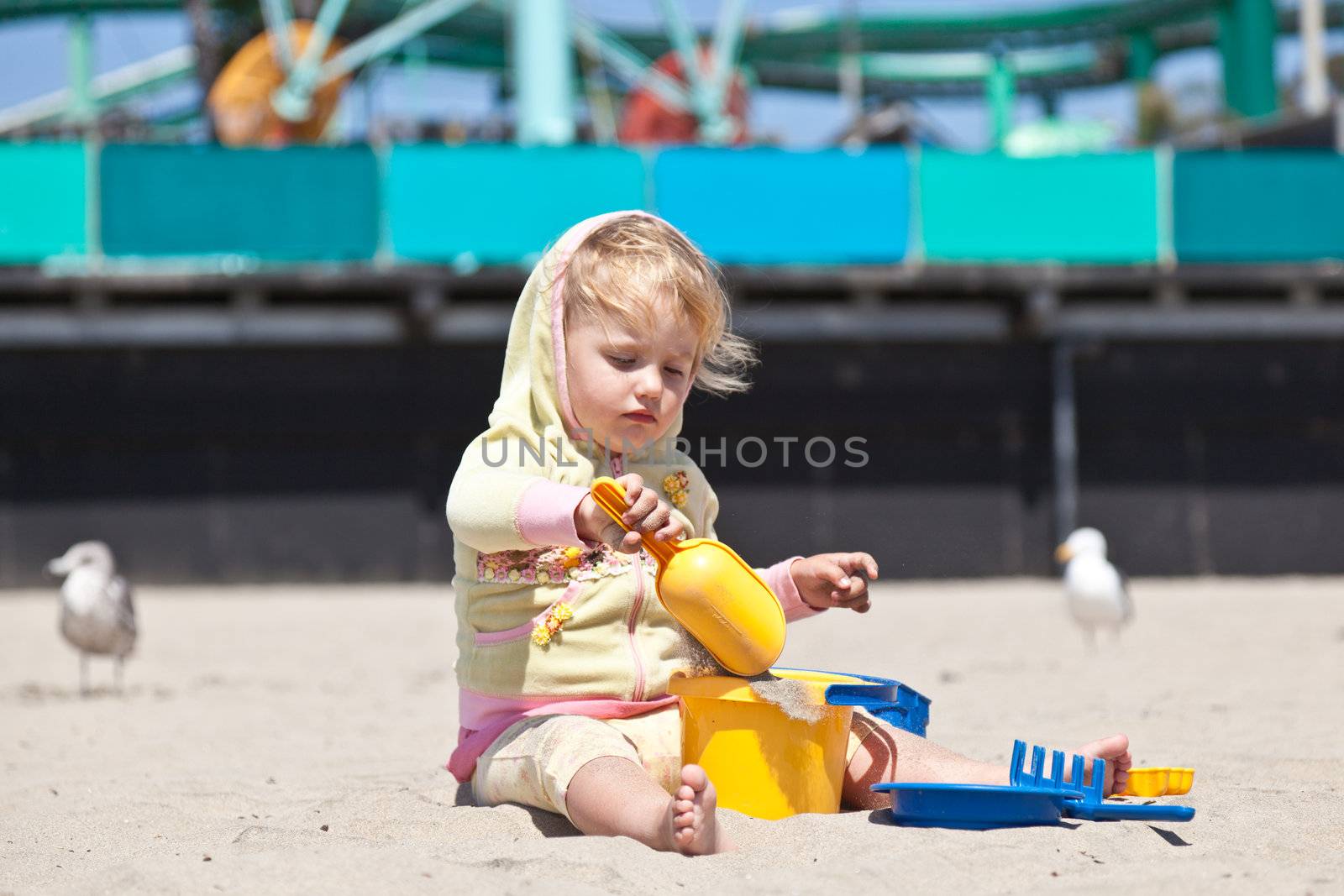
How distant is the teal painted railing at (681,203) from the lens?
901 centimetres

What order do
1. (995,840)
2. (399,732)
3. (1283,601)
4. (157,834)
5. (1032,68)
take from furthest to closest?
1. (1032,68)
2. (1283,601)
3. (399,732)
4. (157,834)
5. (995,840)

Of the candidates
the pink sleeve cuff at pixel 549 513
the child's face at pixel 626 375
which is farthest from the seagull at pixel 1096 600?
the pink sleeve cuff at pixel 549 513

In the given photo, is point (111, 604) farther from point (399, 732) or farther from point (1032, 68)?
point (1032, 68)

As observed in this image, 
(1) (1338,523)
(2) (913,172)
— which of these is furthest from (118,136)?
(1) (1338,523)

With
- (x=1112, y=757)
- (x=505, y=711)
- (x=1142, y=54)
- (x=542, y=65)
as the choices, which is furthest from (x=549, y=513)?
(x=1142, y=54)

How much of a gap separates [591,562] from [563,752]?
1.21 ft

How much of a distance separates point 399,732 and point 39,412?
570 cm

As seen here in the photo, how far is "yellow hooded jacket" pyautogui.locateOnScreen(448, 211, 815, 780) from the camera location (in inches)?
104

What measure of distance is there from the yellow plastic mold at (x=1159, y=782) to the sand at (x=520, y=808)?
7 cm

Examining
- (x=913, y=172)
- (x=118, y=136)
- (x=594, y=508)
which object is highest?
(x=118, y=136)

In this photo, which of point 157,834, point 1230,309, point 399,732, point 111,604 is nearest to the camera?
point 157,834

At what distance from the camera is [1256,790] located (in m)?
2.87

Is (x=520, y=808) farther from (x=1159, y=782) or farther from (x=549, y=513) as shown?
(x=1159, y=782)

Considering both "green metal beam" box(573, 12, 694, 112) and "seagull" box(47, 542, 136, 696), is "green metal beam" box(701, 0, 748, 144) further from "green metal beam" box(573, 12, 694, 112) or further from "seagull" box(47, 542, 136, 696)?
"seagull" box(47, 542, 136, 696)
